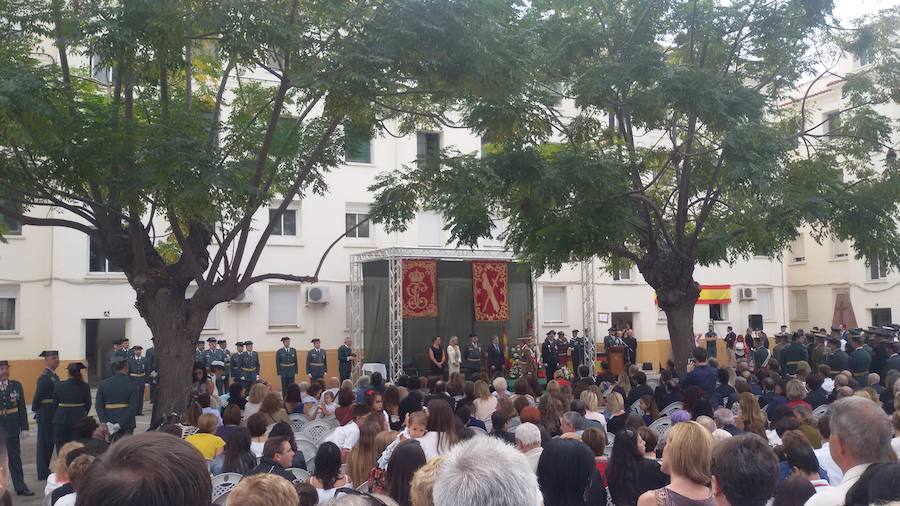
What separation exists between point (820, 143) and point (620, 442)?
13792 mm

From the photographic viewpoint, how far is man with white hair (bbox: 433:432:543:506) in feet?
8.59

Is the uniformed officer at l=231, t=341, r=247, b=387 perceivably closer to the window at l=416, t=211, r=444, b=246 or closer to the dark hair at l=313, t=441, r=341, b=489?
the window at l=416, t=211, r=444, b=246

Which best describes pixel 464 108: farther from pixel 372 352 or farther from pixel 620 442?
pixel 372 352

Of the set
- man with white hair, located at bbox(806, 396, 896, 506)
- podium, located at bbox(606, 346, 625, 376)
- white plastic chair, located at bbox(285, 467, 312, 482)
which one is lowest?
podium, located at bbox(606, 346, 625, 376)

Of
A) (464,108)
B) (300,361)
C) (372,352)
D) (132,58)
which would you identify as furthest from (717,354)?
(132,58)

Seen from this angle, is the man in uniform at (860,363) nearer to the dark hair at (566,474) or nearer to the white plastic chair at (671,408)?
the white plastic chair at (671,408)

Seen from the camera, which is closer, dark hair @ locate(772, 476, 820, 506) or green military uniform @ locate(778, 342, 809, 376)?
dark hair @ locate(772, 476, 820, 506)

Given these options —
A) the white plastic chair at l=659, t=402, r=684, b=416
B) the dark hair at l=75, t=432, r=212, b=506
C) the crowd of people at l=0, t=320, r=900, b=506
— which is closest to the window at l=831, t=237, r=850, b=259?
the crowd of people at l=0, t=320, r=900, b=506

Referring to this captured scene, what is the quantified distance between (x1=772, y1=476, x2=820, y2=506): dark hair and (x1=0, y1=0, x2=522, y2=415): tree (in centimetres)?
689

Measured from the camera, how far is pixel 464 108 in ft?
42.6

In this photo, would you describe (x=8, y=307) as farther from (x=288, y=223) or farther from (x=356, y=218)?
(x=356, y=218)

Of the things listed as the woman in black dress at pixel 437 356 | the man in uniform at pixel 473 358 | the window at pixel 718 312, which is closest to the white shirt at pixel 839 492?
the woman in black dress at pixel 437 356

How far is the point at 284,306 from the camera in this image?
83.3 feet

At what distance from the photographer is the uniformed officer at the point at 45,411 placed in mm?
11516
